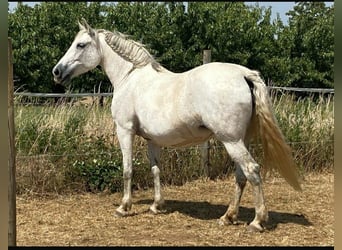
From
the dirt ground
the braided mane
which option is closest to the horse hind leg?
the dirt ground

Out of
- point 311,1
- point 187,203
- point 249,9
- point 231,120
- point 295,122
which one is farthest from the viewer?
point 311,1

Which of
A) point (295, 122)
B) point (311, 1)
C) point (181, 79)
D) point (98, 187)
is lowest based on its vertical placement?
point (98, 187)

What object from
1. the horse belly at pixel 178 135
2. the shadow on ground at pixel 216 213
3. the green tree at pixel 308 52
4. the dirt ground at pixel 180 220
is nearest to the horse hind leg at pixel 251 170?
the dirt ground at pixel 180 220

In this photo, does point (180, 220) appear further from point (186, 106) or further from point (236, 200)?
point (186, 106)

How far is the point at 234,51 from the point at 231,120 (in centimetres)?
1967

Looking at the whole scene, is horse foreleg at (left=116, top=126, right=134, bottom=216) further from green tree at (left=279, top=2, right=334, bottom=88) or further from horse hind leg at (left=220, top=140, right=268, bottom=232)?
green tree at (left=279, top=2, right=334, bottom=88)

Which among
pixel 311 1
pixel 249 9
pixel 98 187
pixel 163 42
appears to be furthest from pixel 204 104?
pixel 311 1

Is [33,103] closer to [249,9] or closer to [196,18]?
[196,18]

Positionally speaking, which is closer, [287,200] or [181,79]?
[181,79]

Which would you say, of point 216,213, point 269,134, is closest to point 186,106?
point 269,134

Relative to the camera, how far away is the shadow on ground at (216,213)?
4.35 metres

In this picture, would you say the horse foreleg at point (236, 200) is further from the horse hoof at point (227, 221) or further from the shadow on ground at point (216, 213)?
the shadow on ground at point (216, 213)

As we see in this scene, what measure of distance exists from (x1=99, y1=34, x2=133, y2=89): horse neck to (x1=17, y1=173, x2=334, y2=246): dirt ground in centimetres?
157

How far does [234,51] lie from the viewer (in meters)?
22.7
